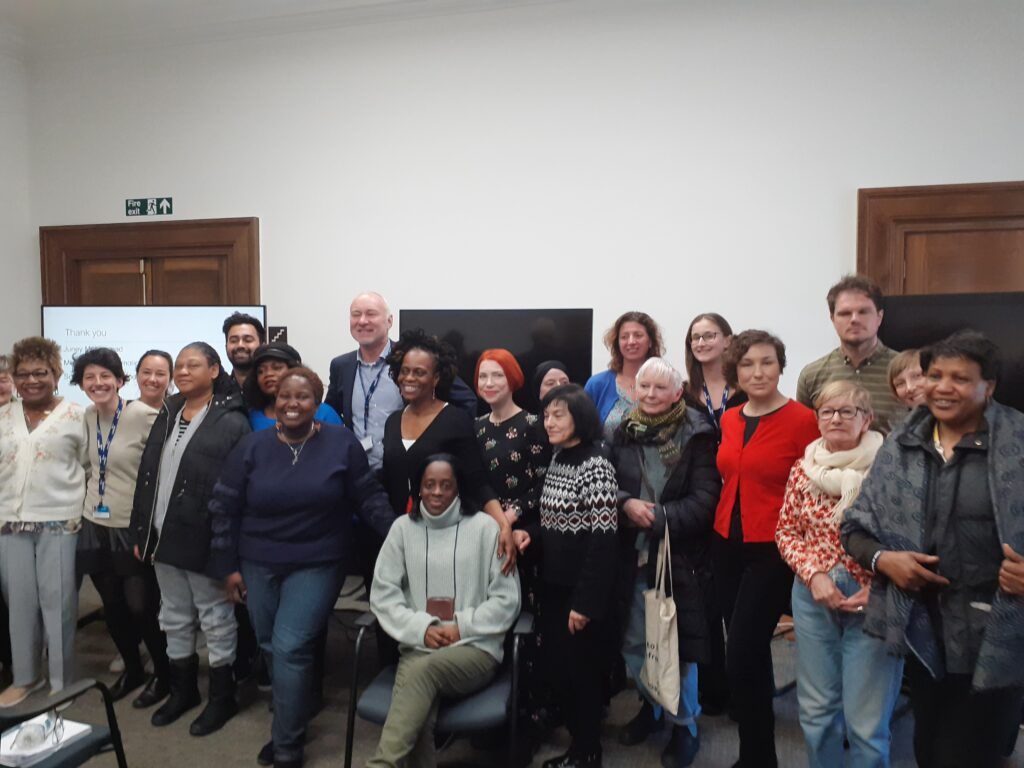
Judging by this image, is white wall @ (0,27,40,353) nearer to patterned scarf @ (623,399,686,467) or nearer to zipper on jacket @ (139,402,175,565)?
zipper on jacket @ (139,402,175,565)

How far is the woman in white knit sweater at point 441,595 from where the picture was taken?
7.68 ft

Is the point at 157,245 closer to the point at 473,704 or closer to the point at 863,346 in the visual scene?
the point at 473,704

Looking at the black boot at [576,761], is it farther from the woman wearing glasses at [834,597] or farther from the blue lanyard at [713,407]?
the blue lanyard at [713,407]

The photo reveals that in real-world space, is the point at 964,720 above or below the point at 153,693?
above

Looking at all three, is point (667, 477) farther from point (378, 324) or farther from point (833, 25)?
point (833, 25)

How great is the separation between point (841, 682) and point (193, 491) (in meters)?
2.30

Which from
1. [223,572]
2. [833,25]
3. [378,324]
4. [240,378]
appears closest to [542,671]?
[223,572]

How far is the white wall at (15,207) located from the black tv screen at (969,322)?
574 centimetres

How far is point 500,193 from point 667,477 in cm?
264

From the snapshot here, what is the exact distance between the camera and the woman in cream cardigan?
9.84ft

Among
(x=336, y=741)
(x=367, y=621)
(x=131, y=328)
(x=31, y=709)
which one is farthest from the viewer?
(x=131, y=328)

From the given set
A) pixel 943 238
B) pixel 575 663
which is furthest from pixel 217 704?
pixel 943 238

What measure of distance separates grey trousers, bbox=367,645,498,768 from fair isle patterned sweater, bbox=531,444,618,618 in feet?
1.23

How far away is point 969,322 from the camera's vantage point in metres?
3.15
